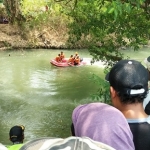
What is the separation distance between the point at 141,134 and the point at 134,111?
125 millimetres

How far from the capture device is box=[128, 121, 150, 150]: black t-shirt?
1618mm

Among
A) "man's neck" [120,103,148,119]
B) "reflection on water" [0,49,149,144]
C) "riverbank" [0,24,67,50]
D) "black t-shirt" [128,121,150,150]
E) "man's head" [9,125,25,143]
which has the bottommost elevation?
"reflection on water" [0,49,149,144]

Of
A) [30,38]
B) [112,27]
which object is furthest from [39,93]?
[30,38]

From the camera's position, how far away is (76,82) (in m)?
12.2

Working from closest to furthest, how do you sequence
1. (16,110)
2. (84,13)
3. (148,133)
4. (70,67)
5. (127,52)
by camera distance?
(148,133) → (84,13) → (16,110) → (70,67) → (127,52)

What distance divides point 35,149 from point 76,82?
1134cm

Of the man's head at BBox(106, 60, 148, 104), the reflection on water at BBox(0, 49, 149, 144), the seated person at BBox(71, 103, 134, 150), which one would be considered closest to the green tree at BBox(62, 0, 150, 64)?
the reflection on water at BBox(0, 49, 149, 144)

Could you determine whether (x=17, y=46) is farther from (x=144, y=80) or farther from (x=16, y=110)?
(x=144, y=80)

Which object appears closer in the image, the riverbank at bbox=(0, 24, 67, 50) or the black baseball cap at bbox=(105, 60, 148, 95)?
the black baseball cap at bbox=(105, 60, 148, 95)

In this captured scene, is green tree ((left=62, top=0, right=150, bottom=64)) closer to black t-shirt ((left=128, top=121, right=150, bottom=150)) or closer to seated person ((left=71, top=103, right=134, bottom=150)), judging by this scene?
black t-shirt ((left=128, top=121, right=150, bottom=150))

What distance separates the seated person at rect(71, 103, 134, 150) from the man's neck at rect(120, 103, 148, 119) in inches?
11.3

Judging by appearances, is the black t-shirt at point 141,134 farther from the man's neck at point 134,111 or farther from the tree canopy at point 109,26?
the tree canopy at point 109,26

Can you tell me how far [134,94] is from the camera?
1631 millimetres

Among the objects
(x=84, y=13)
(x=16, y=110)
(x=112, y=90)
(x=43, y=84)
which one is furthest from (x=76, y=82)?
(x=112, y=90)
